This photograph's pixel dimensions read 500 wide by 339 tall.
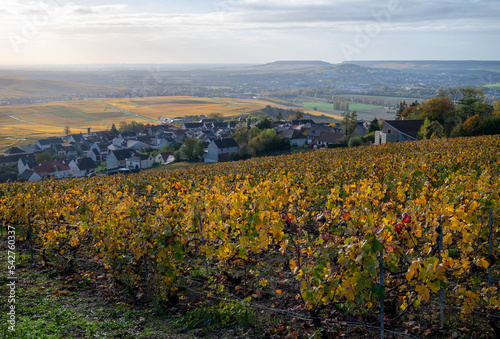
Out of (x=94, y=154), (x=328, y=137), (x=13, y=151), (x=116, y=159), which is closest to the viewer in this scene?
(x=116, y=159)

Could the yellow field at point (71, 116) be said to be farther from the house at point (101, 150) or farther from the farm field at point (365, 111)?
the house at point (101, 150)

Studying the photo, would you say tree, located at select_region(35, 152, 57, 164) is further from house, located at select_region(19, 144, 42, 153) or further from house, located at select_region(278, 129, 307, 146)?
house, located at select_region(278, 129, 307, 146)

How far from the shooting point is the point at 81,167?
259ft

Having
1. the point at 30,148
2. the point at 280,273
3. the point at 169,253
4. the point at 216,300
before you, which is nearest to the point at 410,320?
the point at 280,273

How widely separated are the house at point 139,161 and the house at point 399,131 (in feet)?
157

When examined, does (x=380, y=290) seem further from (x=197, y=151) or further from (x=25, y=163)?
(x=25, y=163)

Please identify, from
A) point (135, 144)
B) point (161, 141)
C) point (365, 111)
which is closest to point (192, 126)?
point (161, 141)

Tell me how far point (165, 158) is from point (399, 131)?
46.9m

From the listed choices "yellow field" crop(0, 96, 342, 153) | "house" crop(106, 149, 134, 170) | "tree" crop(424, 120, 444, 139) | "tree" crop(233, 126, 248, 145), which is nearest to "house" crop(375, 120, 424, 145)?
"tree" crop(424, 120, 444, 139)

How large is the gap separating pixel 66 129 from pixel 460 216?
435 ft

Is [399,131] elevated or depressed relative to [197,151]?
elevated

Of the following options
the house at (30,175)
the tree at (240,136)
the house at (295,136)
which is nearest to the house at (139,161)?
the house at (30,175)

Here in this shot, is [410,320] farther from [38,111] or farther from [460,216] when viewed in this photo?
[38,111]

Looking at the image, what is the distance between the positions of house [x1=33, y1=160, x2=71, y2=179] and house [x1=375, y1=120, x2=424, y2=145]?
5800cm
